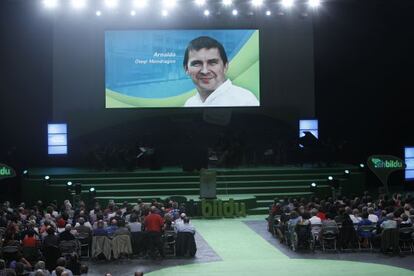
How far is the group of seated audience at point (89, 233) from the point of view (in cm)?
1534

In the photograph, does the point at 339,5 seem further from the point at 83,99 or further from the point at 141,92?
the point at 83,99

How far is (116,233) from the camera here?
16.7m

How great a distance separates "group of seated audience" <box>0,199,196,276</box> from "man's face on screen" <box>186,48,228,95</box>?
10.1 meters

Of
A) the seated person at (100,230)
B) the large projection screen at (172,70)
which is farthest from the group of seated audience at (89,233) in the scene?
the large projection screen at (172,70)

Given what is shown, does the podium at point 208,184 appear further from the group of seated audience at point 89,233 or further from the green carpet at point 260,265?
the group of seated audience at point 89,233

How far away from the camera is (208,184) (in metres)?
23.1

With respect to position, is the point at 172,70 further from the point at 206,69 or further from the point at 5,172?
the point at 5,172

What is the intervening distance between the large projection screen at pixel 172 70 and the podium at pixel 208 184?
583 cm

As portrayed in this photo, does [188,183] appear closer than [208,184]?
No

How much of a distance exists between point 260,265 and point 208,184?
23.7 feet

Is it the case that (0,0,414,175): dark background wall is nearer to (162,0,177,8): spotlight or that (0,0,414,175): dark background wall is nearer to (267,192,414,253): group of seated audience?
(162,0,177,8): spotlight

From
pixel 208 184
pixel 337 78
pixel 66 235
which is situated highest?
pixel 337 78

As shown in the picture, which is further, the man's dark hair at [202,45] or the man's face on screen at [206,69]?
the man's dark hair at [202,45]

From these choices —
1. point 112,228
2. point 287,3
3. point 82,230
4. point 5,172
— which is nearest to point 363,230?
point 112,228
